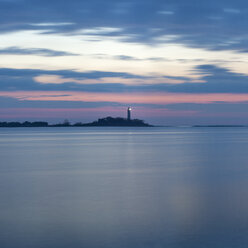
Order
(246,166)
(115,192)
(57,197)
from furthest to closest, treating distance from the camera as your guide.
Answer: (246,166) → (115,192) → (57,197)

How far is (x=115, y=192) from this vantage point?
1369 cm

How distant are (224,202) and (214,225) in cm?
294

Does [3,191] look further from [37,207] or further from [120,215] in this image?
[120,215]

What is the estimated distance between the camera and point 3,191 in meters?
13.9

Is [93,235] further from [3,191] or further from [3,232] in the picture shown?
[3,191]

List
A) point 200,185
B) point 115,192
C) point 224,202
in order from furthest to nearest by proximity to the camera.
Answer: point 200,185, point 115,192, point 224,202

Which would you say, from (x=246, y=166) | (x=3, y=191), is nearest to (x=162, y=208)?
(x=3, y=191)

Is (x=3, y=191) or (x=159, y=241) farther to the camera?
(x=3, y=191)

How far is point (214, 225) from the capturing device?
9.04 m

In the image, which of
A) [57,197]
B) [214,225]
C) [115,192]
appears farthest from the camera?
[115,192]

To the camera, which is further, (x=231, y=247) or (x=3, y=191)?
(x=3, y=191)

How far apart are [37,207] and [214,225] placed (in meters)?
4.73

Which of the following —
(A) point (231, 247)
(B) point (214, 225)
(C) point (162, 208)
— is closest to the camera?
(A) point (231, 247)

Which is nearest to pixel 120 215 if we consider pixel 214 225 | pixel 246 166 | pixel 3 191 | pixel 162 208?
pixel 162 208
